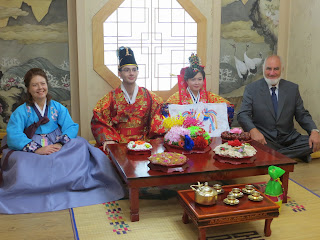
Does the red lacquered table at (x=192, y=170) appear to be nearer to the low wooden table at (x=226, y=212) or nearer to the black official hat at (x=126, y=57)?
the low wooden table at (x=226, y=212)

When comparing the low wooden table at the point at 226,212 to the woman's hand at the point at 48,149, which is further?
the woman's hand at the point at 48,149

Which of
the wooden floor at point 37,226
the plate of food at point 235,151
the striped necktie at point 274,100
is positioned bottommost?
the wooden floor at point 37,226

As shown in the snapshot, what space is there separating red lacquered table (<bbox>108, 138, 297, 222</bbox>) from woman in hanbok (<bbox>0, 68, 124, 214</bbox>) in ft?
1.12

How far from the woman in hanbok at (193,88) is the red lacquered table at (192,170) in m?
1.29

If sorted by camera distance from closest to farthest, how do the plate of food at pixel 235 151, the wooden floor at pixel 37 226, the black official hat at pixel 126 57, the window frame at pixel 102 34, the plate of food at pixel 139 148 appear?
the wooden floor at pixel 37 226, the plate of food at pixel 235 151, the plate of food at pixel 139 148, the black official hat at pixel 126 57, the window frame at pixel 102 34

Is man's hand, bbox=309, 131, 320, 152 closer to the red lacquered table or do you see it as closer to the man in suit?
the man in suit

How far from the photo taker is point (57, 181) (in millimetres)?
3711

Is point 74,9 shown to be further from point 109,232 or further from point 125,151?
point 109,232

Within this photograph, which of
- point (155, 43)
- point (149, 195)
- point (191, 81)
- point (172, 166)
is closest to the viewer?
point (172, 166)

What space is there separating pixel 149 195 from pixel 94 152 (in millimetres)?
754

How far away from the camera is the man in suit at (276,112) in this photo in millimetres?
5023

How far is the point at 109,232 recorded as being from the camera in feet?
10.3

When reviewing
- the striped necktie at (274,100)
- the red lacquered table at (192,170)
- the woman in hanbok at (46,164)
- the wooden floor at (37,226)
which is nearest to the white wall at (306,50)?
the striped necktie at (274,100)

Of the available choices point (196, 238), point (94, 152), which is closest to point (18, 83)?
point (94, 152)
